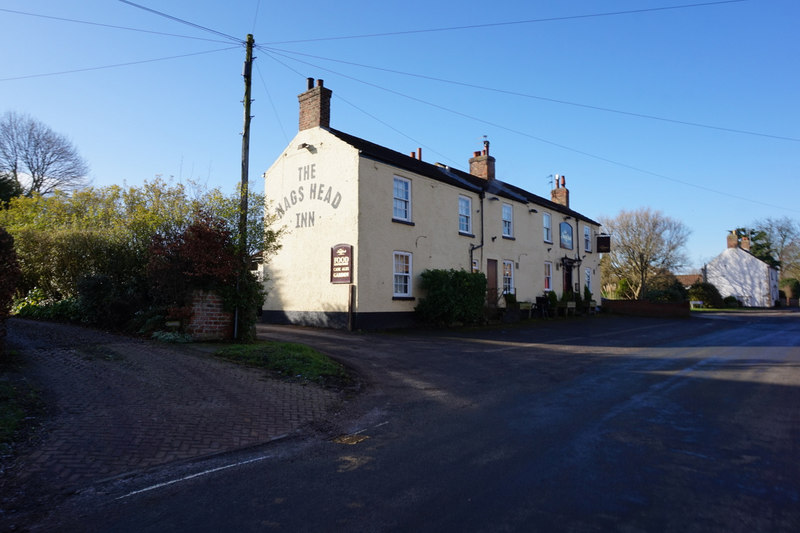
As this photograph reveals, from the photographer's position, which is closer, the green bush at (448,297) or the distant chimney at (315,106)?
the green bush at (448,297)

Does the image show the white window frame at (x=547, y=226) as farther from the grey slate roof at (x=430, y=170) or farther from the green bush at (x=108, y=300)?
the green bush at (x=108, y=300)

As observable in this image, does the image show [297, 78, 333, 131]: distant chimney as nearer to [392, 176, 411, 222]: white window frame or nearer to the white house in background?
[392, 176, 411, 222]: white window frame

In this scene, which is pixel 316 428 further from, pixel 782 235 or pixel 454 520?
pixel 782 235

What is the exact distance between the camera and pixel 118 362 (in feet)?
28.8

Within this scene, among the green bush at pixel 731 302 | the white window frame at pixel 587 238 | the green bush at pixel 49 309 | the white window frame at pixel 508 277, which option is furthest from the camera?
the green bush at pixel 731 302

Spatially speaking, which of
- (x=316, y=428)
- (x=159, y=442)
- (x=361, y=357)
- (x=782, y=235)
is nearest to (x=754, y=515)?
(x=316, y=428)

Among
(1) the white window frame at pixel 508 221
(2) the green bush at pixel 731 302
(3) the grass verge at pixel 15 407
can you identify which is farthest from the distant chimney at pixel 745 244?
(3) the grass verge at pixel 15 407

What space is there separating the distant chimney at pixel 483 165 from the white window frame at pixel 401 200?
9972 mm

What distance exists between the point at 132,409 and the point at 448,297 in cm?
1345

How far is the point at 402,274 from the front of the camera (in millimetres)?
19016

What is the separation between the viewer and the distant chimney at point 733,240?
6144cm

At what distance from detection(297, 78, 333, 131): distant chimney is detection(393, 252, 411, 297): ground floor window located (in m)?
6.05

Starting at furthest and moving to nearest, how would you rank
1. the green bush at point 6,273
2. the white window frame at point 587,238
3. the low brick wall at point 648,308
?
the white window frame at point 587,238 < the low brick wall at point 648,308 < the green bush at point 6,273

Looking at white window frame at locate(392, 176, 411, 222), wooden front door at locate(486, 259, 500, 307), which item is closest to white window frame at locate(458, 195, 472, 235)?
wooden front door at locate(486, 259, 500, 307)
